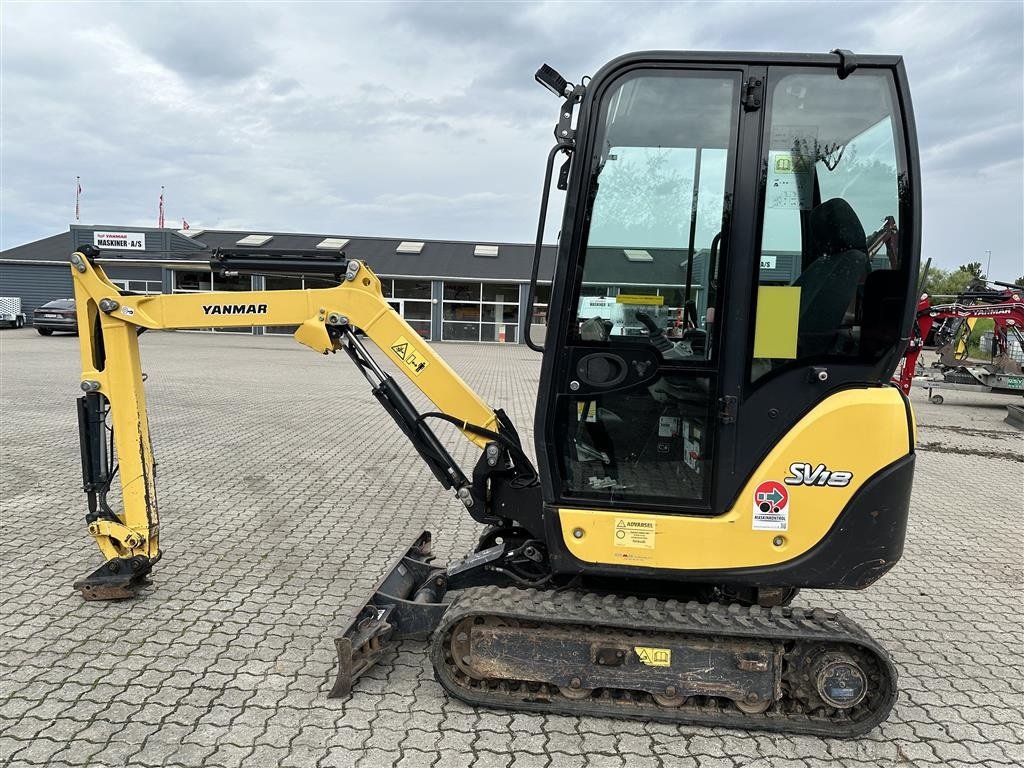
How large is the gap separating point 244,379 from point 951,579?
1388cm

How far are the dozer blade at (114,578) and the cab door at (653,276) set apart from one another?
2.62m

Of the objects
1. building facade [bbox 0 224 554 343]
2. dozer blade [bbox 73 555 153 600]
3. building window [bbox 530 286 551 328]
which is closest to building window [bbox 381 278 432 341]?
building facade [bbox 0 224 554 343]

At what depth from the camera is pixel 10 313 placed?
2994cm

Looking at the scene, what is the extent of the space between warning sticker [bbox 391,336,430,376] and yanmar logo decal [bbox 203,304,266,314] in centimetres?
74

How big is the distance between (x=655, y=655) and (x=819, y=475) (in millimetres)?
1059

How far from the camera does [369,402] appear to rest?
43.0 ft

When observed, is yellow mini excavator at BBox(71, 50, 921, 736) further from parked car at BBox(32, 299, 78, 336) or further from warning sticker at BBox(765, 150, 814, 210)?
parked car at BBox(32, 299, 78, 336)

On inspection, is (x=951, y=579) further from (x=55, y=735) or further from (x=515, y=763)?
(x=55, y=735)

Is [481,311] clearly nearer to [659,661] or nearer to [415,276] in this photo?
[415,276]

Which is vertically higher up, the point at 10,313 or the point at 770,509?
the point at 770,509

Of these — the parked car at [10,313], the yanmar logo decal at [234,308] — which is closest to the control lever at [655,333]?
the yanmar logo decal at [234,308]

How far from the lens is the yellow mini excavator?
300 cm

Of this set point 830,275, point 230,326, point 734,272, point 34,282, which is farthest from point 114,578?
point 34,282

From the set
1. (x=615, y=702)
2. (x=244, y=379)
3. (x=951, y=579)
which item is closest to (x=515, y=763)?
(x=615, y=702)
